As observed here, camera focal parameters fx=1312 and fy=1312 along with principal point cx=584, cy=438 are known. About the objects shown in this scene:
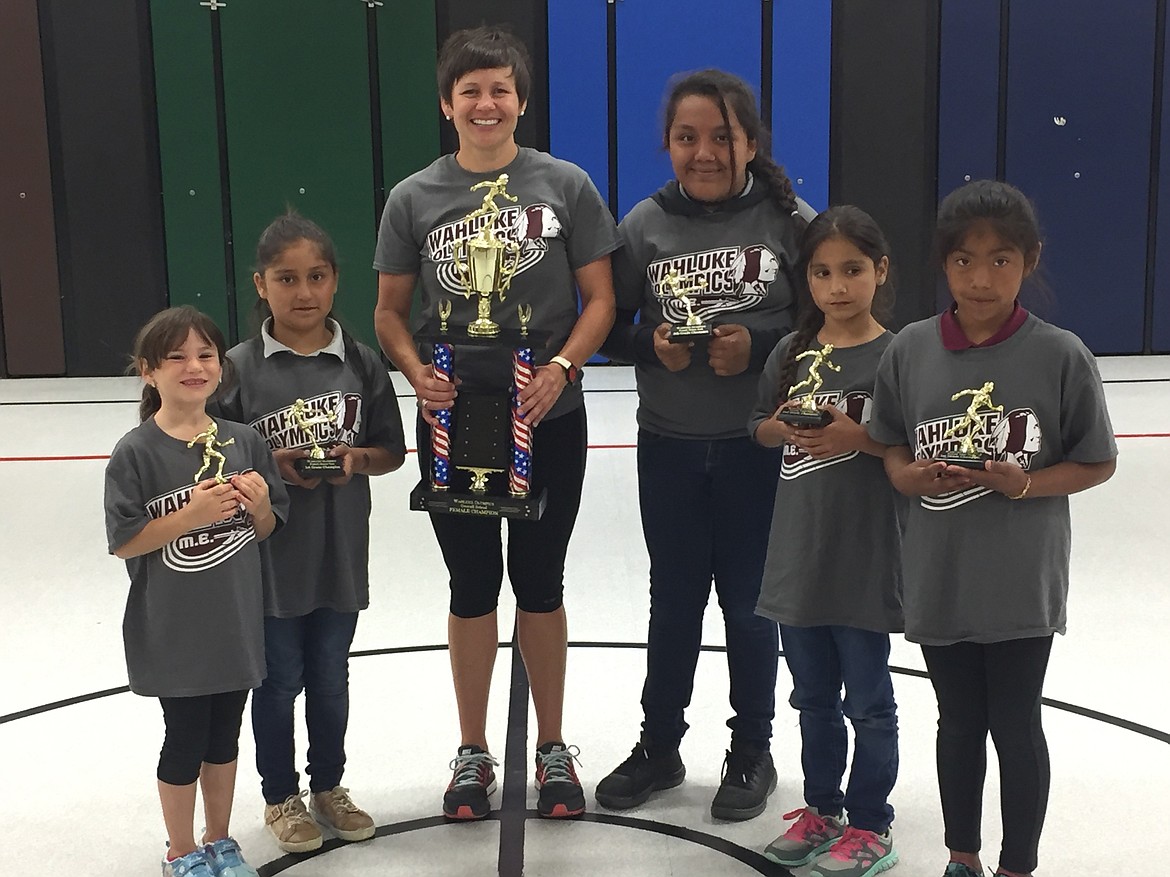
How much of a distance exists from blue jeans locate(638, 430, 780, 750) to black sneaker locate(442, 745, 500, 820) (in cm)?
35

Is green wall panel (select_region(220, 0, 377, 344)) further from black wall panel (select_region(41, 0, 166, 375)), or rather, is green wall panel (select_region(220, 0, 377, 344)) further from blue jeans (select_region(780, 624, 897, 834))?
blue jeans (select_region(780, 624, 897, 834))

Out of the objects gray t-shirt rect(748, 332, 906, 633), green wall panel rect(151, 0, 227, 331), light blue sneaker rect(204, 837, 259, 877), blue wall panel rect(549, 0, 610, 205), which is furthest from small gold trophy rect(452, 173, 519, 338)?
green wall panel rect(151, 0, 227, 331)

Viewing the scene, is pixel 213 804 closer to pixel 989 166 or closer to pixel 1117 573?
pixel 1117 573

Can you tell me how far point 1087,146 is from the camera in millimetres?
7645

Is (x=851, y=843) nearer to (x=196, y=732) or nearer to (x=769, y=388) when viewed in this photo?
(x=769, y=388)

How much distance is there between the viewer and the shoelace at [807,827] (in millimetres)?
2445

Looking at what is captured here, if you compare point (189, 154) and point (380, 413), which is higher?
point (189, 154)

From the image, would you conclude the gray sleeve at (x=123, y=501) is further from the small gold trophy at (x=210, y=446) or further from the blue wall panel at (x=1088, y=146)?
the blue wall panel at (x=1088, y=146)

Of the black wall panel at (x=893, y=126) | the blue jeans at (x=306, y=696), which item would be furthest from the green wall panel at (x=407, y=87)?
the blue jeans at (x=306, y=696)

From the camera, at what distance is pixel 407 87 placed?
7.56 metres

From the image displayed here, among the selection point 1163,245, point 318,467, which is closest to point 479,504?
point 318,467

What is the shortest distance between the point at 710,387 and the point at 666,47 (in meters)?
5.43

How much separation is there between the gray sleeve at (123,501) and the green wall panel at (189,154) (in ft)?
18.4

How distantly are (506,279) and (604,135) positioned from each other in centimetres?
546
